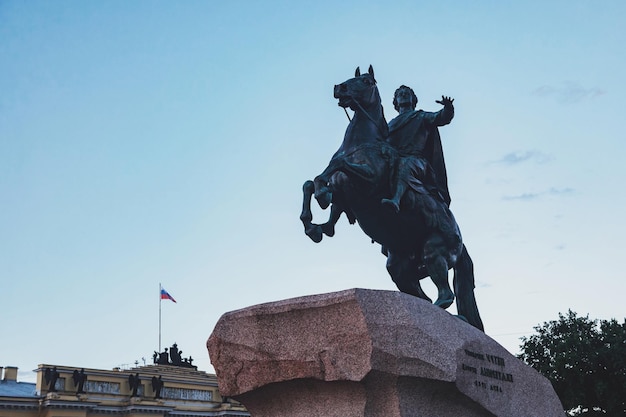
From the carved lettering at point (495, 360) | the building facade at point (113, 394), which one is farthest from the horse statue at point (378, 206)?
the building facade at point (113, 394)

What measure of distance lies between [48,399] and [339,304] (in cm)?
4628

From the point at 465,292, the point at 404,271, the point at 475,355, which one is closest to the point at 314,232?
the point at 404,271

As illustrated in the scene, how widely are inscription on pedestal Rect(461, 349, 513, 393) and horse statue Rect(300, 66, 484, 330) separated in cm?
115

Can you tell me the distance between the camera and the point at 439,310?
8.15m

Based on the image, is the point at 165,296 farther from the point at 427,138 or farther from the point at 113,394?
the point at 427,138

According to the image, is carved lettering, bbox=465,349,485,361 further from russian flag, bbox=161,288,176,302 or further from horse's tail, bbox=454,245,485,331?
russian flag, bbox=161,288,176,302

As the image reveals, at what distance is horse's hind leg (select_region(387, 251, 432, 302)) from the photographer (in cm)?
1032

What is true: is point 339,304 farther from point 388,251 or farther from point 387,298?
point 388,251

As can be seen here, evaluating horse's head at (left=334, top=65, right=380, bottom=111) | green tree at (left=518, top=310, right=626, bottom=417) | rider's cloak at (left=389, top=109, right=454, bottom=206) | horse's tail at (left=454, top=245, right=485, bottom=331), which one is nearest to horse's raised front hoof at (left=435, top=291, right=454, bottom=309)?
horse's tail at (left=454, top=245, right=485, bottom=331)

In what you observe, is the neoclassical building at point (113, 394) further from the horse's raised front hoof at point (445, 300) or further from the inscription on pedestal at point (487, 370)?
the inscription on pedestal at point (487, 370)

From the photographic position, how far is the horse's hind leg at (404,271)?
33.9 ft

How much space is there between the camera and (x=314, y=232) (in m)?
9.09

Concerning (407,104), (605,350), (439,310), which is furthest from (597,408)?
(439,310)

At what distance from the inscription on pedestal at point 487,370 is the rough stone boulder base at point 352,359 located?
0.01 meters
